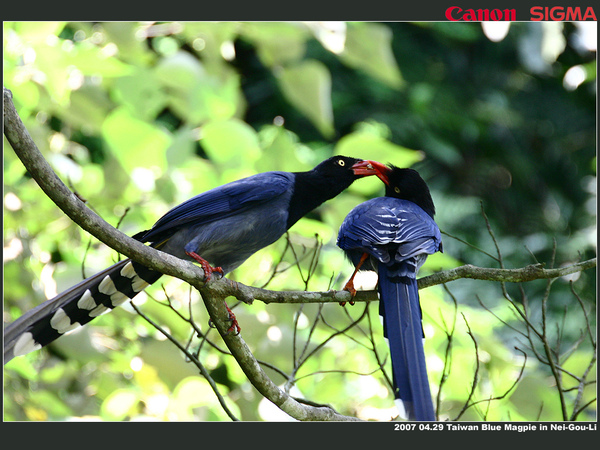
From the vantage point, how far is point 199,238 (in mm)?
2789

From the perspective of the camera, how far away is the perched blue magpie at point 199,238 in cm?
267

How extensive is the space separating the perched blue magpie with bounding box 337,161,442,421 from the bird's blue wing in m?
0.44

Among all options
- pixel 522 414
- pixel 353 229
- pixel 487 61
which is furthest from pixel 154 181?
pixel 487 61

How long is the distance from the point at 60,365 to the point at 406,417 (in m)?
2.68

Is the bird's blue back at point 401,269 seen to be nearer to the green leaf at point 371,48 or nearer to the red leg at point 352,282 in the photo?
the red leg at point 352,282

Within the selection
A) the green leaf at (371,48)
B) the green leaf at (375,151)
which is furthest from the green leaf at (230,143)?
the green leaf at (371,48)

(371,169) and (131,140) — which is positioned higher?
(131,140)

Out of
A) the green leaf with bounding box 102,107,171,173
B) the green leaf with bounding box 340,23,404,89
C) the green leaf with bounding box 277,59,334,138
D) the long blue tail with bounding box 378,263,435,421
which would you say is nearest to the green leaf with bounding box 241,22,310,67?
the green leaf with bounding box 277,59,334,138

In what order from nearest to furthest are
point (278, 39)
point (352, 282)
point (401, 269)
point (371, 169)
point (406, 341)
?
point (406, 341), point (401, 269), point (352, 282), point (371, 169), point (278, 39)

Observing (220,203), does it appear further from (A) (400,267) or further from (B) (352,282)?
(A) (400,267)

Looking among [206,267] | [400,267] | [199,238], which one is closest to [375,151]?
[400,267]

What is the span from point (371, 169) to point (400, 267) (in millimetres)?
893
